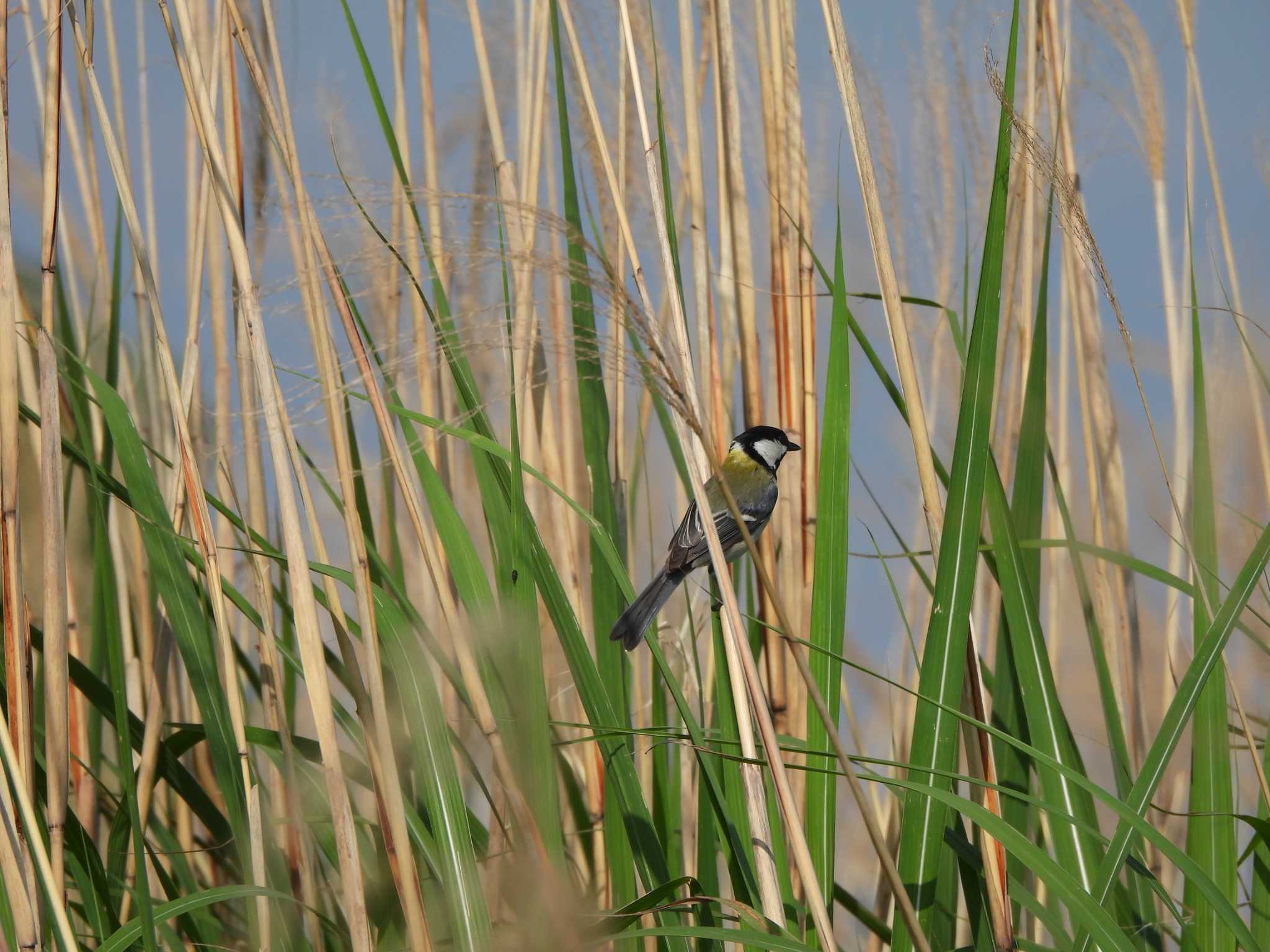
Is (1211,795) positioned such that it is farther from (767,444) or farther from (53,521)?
(767,444)

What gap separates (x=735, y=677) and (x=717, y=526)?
2.69ft

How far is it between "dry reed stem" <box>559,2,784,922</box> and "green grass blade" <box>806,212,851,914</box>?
0.09 meters

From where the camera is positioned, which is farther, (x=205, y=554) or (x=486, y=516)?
(x=486, y=516)

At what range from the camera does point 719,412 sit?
1.39m

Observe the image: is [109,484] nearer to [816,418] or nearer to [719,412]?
[719,412]

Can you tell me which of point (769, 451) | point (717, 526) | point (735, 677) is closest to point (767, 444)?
point (769, 451)

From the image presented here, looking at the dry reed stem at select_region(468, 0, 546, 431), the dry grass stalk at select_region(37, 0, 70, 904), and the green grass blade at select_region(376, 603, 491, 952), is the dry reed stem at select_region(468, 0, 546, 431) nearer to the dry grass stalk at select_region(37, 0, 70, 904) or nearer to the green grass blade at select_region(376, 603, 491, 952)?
the green grass blade at select_region(376, 603, 491, 952)

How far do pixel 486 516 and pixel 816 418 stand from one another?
47 centimetres

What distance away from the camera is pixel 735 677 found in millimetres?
898

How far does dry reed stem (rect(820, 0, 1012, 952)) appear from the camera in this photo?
809 mm

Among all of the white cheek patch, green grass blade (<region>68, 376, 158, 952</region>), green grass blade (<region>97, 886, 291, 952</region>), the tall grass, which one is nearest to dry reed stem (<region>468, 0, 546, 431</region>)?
the tall grass

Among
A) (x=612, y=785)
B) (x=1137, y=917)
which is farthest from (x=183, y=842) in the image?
(x=1137, y=917)

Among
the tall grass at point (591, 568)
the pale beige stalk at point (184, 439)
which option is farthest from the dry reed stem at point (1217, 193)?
the pale beige stalk at point (184, 439)

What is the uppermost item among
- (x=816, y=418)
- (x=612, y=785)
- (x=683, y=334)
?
(x=683, y=334)
